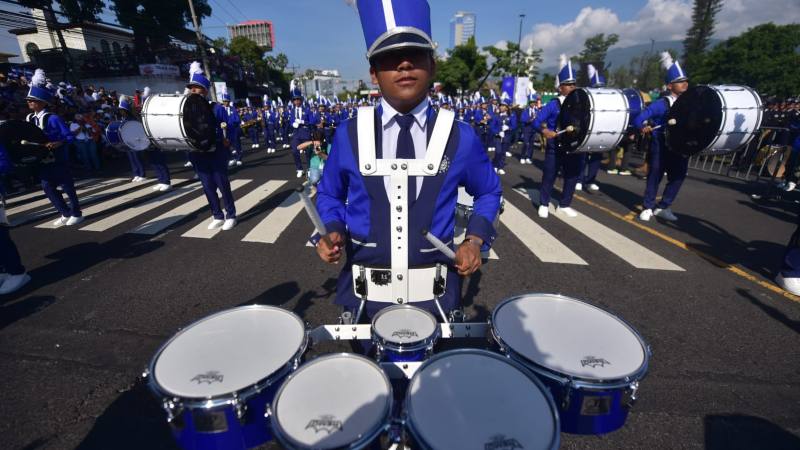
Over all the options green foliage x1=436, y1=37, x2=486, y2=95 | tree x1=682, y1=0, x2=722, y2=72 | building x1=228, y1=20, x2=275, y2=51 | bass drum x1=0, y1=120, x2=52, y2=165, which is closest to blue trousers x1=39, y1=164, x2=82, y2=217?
bass drum x1=0, y1=120, x2=52, y2=165

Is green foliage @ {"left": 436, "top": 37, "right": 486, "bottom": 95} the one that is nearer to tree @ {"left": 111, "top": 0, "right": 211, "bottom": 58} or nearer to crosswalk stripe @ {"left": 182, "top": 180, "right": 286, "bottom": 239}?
tree @ {"left": 111, "top": 0, "right": 211, "bottom": 58}

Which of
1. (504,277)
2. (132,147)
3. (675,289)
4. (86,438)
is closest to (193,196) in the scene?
(132,147)

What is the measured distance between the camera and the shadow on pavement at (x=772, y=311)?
3.44 m

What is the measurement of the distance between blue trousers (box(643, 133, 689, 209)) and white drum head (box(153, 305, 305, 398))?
7507mm

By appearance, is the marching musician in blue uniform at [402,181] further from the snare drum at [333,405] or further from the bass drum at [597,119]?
the bass drum at [597,119]

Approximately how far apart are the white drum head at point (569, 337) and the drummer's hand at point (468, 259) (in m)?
0.29

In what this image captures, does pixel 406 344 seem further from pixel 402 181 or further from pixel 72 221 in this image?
pixel 72 221

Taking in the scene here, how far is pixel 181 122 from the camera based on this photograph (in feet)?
18.8

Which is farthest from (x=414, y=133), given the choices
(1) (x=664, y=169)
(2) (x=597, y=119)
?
(1) (x=664, y=169)

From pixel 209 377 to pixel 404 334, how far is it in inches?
35.6

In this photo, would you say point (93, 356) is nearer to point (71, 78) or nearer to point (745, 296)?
point (745, 296)

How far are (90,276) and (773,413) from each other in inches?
286

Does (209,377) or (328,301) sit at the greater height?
(209,377)

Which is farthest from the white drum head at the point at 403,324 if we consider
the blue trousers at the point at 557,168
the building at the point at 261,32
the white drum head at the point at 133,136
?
the building at the point at 261,32
